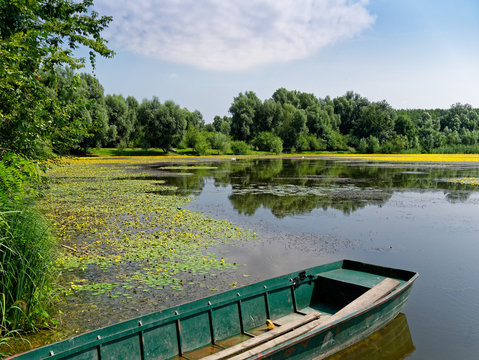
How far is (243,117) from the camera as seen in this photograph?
9912 centimetres

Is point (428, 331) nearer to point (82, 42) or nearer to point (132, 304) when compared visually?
point (132, 304)

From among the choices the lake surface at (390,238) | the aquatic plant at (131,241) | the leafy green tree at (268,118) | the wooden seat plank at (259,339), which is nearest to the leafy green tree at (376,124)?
the leafy green tree at (268,118)

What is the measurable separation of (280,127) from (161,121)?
3534 centimetres

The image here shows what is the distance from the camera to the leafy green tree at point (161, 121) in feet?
253

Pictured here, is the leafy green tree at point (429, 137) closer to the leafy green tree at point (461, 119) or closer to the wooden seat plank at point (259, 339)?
the leafy green tree at point (461, 119)

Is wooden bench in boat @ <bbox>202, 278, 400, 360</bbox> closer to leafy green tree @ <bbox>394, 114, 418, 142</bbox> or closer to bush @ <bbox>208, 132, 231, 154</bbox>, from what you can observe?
bush @ <bbox>208, 132, 231, 154</bbox>

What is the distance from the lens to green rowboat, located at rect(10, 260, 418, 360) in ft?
16.0

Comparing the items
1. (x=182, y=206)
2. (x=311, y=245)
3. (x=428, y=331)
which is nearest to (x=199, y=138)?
(x=182, y=206)

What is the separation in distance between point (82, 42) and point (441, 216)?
1717 centimetres

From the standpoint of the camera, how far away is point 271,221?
15.9 metres

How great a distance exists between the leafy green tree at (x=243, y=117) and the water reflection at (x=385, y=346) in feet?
307

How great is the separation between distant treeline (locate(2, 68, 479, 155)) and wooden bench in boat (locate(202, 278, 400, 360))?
2367 inches

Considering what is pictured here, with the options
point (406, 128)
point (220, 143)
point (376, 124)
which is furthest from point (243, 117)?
point (406, 128)

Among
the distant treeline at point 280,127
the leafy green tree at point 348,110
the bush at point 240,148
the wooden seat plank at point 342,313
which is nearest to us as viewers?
the wooden seat plank at point 342,313
